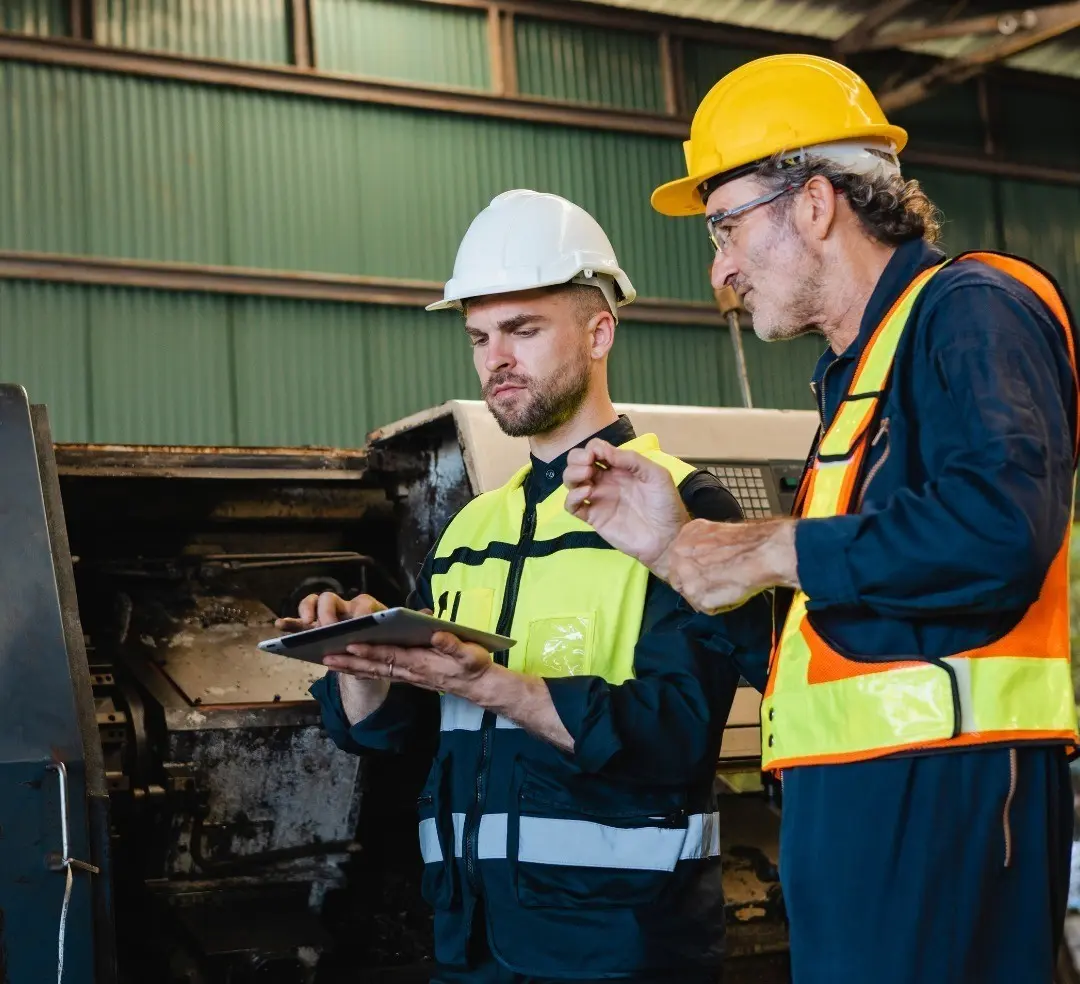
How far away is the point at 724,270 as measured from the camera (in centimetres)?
166

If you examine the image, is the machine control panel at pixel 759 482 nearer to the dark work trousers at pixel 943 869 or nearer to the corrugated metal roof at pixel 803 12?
the dark work trousers at pixel 943 869

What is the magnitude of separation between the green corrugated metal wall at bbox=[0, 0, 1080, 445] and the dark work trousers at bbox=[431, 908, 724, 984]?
19.0 ft

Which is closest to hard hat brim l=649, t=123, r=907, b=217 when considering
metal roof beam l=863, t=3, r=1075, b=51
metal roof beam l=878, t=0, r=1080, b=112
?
metal roof beam l=878, t=0, r=1080, b=112

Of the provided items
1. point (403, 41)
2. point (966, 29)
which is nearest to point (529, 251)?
point (403, 41)

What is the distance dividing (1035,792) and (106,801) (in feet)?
4.23

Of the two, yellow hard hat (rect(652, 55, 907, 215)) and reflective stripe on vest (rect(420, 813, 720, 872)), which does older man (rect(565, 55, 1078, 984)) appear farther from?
reflective stripe on vest (rect(420, 813, 720, 872))

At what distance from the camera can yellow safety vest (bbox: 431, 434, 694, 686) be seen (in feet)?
6.21

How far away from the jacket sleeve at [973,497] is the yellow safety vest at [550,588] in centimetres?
58

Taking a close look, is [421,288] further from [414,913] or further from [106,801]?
[106,801]

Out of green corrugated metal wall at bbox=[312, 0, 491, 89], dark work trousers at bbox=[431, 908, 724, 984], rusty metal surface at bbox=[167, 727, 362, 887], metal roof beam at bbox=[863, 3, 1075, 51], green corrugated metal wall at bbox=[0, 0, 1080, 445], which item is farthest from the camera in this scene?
metal roof beam at bbox=[863, 3, 1075, 51]

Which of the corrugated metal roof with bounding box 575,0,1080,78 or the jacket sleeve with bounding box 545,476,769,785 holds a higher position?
the corrugated metal roof with bounding box 575,0,1080,78

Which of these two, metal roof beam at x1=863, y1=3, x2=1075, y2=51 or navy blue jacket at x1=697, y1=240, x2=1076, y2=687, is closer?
navy blue jacket at x1=697, y1=240, x2=1076, y2=687

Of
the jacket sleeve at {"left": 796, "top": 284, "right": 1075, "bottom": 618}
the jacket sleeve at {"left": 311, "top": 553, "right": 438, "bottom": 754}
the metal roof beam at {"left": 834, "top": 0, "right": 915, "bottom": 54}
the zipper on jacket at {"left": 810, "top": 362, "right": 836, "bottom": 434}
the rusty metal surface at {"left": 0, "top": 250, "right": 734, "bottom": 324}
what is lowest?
the jacket sleeve at {"left": 311, "top": 553, "right": 438, "bottom": 754}

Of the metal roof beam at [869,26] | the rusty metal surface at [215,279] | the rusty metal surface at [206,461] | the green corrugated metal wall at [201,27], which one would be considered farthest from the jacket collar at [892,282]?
the metal roof beam at [869,26]
